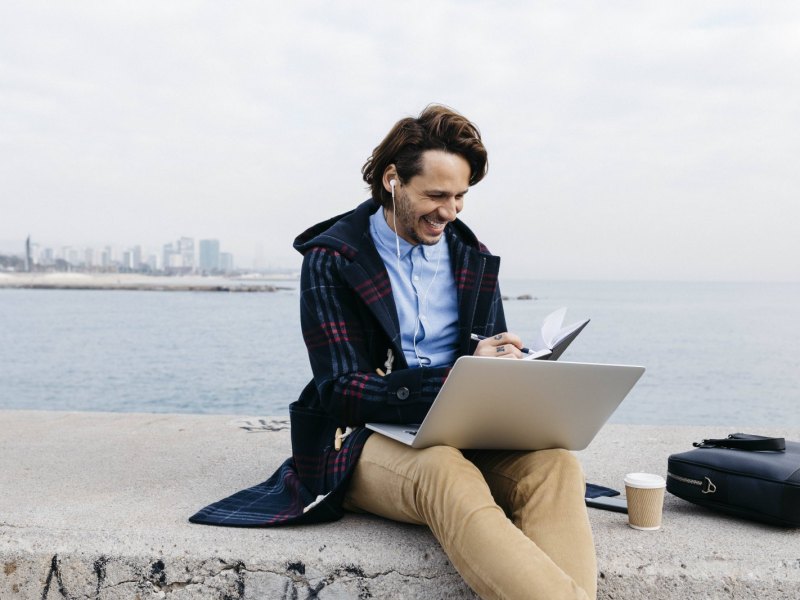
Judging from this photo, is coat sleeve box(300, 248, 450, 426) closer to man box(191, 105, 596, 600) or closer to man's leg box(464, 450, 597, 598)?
man box(191, 105, 596, 600)

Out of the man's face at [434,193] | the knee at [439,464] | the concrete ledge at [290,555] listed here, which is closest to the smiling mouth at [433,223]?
the man's face at [434,193]

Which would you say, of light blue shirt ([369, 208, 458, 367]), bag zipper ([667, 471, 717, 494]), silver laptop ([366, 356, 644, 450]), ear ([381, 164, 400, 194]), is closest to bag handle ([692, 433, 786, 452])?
bag zipper ([667, 471, 717, 494])

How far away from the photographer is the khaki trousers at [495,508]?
1855mm

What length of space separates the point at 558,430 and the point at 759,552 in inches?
27.3

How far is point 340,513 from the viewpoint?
100 inches

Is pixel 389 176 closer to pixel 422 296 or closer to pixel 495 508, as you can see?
pixel 422 296

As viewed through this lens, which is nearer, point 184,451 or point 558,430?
point 558,430

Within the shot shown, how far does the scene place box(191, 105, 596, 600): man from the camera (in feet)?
6.95

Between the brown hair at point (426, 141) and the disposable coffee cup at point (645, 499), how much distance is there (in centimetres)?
117

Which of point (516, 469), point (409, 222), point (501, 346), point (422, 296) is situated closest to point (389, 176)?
point (409, 222)

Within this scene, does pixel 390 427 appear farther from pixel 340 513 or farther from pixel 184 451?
pixel 184 451

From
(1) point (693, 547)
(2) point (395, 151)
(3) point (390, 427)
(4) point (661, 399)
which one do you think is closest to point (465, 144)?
(2) point (395, 151)

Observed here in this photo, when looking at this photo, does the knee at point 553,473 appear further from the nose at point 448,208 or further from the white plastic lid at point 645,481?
the nose at point 448,208

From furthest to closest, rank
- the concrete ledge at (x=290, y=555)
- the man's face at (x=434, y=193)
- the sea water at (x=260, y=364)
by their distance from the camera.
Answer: the sea water at (x=260, y=364), the man's face at (x=434, y=193), the concrete ledge at (x=290, y=555)
